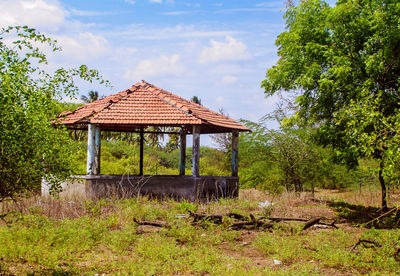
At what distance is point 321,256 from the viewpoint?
23.0ft

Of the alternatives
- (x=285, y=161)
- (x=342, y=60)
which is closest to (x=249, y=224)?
(x=342, y=60)

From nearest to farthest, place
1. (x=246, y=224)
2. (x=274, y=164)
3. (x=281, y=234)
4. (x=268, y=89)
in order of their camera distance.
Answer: (x=281, y=234)
(x=246, y=224)
(x=268, y=89)
(x=274, y=164)

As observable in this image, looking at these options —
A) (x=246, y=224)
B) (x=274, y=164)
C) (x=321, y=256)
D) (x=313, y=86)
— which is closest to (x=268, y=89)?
(x=313, y=86)

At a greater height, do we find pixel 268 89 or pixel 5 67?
pixel 268 89

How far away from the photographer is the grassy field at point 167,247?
6.36 m

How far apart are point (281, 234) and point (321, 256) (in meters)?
1.90

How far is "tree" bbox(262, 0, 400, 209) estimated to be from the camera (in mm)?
11461

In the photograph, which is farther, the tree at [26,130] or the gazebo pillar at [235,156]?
the gazebo pillar at [235,156]

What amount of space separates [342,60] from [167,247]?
7866mm

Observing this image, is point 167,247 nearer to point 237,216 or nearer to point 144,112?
point 237,216

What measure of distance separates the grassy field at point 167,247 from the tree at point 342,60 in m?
3.91

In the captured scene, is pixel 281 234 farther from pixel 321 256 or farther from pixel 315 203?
pixel 315 203

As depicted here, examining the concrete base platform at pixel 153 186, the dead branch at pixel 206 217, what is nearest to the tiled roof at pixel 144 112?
the concrete base platform at pixel 153 186

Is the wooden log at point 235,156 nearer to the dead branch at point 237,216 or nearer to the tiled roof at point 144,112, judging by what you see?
the tiled roof at point 144,112
